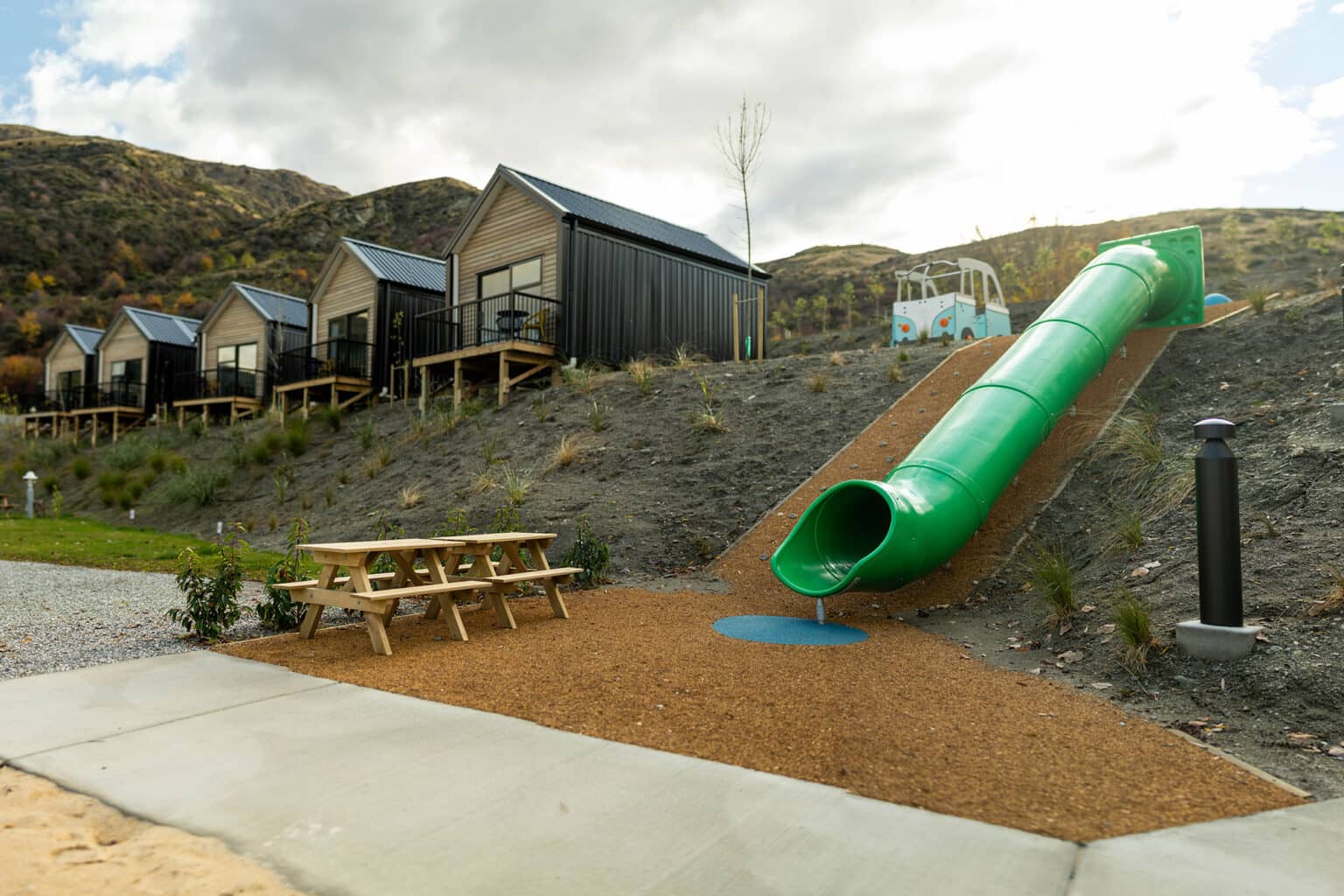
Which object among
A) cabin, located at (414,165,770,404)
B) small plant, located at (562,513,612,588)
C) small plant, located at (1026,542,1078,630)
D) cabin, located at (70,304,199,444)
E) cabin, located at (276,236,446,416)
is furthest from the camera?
cabin, located at (70,304,199,444)

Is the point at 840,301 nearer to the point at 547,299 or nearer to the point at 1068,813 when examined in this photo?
the point at 547,299

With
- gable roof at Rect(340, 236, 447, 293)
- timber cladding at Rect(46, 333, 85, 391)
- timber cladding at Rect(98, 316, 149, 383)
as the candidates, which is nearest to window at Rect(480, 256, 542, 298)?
gable roof at Rect(340, 236, 447, 293)

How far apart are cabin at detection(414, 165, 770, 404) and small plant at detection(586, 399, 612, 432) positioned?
2.92 meters

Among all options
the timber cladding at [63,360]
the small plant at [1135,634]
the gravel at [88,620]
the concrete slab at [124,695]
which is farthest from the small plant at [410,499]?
the timber cladding at [63,360]

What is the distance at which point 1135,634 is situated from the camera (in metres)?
4.58

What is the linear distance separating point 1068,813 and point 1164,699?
176cm

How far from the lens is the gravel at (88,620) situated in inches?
204

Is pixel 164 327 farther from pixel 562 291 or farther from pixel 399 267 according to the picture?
pixel 562 291

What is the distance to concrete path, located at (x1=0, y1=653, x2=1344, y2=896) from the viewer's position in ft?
7.59

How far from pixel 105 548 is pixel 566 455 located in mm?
6934

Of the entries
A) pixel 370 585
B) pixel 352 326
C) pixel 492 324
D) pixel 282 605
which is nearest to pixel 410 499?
pixel 282 605

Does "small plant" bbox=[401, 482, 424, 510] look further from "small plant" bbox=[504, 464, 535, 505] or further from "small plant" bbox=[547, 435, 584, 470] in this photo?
"small plant" bbox=[547, 435, 584, 470]

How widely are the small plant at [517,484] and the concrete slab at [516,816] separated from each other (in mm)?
6237

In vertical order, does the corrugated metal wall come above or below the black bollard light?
above
